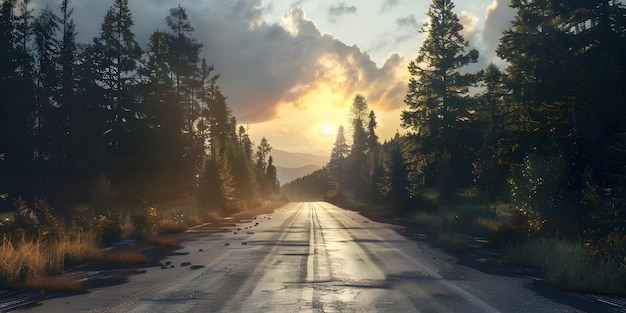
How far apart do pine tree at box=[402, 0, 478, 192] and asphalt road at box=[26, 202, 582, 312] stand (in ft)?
98.3

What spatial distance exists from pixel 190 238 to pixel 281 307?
53.6 ft

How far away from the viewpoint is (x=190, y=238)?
24.4m

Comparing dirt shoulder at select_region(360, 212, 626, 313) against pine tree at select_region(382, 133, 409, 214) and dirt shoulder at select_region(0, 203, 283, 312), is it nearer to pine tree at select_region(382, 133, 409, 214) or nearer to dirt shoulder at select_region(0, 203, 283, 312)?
dirt shoulder at select_region(0, 203, 283, 312)

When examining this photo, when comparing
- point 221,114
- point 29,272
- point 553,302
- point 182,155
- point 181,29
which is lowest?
point 553,302

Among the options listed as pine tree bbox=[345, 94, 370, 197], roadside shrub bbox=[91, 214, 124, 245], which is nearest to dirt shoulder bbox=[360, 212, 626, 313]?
roadside shrub bbox=[91, 214, 124, 245]

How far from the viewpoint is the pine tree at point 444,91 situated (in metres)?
46.8

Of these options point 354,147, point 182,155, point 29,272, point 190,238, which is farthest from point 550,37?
point 354,147

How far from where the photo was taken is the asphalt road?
8.98 metres

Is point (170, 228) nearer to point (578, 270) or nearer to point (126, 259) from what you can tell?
point (126, 259)

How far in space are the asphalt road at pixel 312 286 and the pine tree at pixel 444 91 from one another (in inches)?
1180

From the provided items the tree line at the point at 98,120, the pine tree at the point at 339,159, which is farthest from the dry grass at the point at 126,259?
the pine tree at the point at 339,159

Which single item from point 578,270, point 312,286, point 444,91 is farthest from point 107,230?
point 444,91

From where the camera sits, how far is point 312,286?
11094 mm

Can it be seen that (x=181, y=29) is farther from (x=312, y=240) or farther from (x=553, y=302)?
(x=553, y=302)
